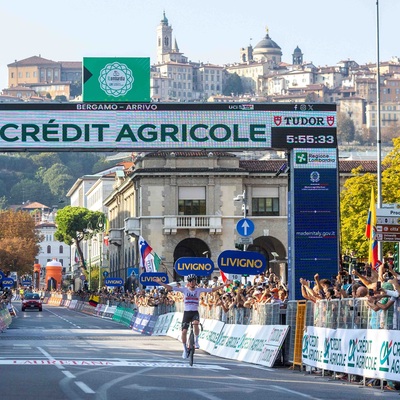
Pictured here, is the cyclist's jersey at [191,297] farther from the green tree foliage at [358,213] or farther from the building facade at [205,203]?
the building facade at [205,203]

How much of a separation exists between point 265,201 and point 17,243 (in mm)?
81418

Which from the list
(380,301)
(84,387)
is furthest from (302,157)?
(84,387)

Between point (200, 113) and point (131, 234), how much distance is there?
192 ft

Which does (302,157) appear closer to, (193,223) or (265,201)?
(193,223)

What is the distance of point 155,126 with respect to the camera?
34.6 meters

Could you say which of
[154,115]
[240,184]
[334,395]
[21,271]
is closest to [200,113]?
[154,115]

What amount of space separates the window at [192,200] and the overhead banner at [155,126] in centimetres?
5589

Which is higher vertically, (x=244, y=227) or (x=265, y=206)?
(x=265, y=206)

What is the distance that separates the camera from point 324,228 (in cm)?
3438

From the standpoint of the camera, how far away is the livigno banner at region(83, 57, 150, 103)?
1375 inches

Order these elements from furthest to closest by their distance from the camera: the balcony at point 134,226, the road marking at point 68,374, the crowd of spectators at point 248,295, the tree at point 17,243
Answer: the tree at point 17,243 < the balcony at point 134,226 < the crowd of spectators at point 248,295 < the road marking at point 68,374

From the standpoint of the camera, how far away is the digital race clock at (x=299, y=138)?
34.7 m

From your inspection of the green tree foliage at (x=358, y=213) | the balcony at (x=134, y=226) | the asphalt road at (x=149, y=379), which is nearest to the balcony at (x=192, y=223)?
Answer: the balcony at (x=134, y=226)

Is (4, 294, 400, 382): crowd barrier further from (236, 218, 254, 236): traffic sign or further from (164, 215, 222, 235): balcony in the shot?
(164, 215, 222, 235): balcony
